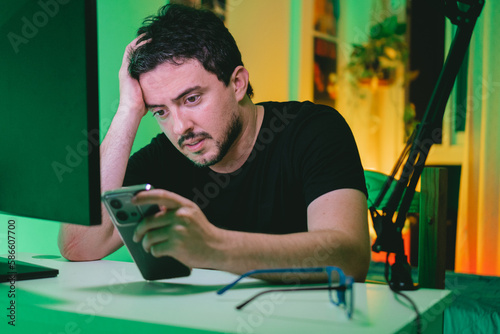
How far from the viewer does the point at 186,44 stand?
49.1 inches

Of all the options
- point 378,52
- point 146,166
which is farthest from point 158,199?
point 378,52

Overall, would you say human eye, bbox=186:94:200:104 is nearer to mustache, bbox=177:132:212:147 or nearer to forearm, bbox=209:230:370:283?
mustache, bbox=177:132:212:147

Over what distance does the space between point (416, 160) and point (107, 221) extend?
0.76 metres

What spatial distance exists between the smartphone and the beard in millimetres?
462

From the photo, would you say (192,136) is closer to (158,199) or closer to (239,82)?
(239,82)

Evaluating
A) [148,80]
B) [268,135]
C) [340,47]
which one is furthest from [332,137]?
[340,47]

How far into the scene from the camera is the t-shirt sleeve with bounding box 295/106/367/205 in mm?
1026

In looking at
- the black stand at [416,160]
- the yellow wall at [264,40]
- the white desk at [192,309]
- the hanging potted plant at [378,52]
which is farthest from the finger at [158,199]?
the hanging potted plant at [378,52]

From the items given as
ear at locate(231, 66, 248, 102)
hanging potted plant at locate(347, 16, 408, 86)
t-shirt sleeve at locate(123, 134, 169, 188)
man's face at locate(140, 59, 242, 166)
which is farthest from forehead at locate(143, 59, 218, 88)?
hanging potted plant at locate(347, 16, 408, 86)

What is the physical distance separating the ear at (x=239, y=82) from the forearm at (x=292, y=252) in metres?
0.62

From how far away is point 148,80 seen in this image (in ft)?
4.07

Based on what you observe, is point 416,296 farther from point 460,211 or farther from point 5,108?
point 460,211

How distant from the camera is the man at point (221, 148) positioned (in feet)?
3.44

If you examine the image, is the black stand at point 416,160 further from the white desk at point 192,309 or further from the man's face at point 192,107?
the man's face at point 192,107
